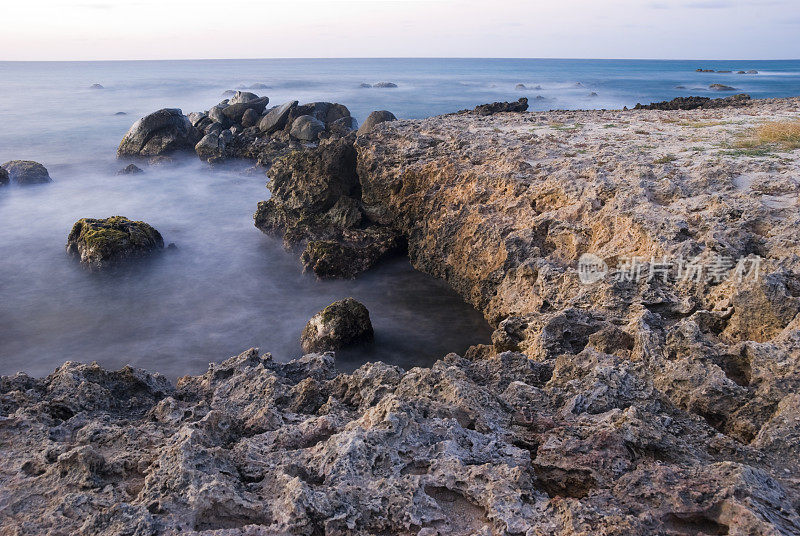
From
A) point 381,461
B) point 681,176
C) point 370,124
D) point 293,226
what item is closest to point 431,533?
point 381,461

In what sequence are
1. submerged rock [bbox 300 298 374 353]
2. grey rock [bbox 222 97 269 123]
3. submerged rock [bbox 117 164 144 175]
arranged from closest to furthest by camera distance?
submerged rock [bbox 300 298 374 353]
submerged rock [bbox 117 164 144 175]
grey rock [bbox 222 97 269 123]

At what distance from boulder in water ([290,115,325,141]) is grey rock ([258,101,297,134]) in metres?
0.86

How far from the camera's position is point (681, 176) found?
23.5 feet

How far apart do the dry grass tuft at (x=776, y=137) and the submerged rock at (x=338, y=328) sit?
21.5ft

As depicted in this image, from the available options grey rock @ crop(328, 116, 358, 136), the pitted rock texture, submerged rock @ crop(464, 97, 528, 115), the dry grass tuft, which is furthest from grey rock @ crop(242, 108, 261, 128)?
the pitted rock texture

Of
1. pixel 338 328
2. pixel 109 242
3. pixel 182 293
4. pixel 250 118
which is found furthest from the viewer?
pixel 250 118

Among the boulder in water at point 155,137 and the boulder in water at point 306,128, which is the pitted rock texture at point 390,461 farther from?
the boulder in water at point 155,137

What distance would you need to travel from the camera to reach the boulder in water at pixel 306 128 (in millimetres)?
19062

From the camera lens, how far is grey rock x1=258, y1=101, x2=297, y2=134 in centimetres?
2009

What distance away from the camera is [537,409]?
3.76 meters

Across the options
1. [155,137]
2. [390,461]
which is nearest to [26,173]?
[155,137]

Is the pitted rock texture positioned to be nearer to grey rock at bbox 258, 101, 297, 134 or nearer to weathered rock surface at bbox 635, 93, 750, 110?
weathered rock surface at bbox 635, 93, 750, 110

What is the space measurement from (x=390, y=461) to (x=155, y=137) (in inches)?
→ 753

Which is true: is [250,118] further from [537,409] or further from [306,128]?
[537,409]
